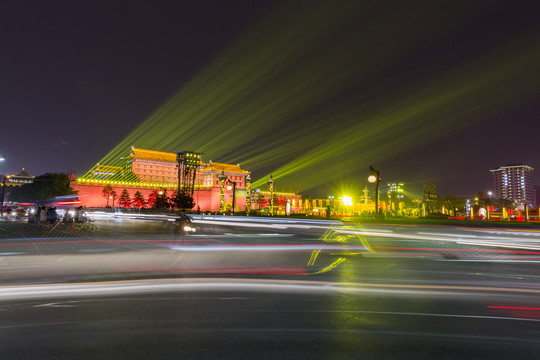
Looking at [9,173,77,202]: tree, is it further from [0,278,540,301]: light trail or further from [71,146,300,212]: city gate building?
[0,278,540,301]: light trail

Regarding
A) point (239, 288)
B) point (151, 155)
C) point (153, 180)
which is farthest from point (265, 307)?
point (151, 155)

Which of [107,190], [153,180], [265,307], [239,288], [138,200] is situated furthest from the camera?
[153,180]

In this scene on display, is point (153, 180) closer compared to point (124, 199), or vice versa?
point (124, 199)

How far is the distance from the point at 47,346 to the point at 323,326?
350cm

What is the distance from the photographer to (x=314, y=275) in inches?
357

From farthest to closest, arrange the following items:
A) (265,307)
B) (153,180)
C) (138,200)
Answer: (153,180) < (138,200) < (265,307)

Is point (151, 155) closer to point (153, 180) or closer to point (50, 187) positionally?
point (153, 180)

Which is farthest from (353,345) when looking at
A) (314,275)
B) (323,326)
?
(314,275)

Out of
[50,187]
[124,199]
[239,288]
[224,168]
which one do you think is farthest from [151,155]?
[239,288]

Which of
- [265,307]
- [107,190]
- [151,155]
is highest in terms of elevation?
[151,155]

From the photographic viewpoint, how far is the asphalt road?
4.15 m

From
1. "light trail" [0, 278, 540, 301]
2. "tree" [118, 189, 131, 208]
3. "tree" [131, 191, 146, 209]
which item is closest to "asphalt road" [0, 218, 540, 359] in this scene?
"light trail" [0, 278, 540, 301]

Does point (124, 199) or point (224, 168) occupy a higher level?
point (224, 168)

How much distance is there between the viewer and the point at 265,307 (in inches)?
235
